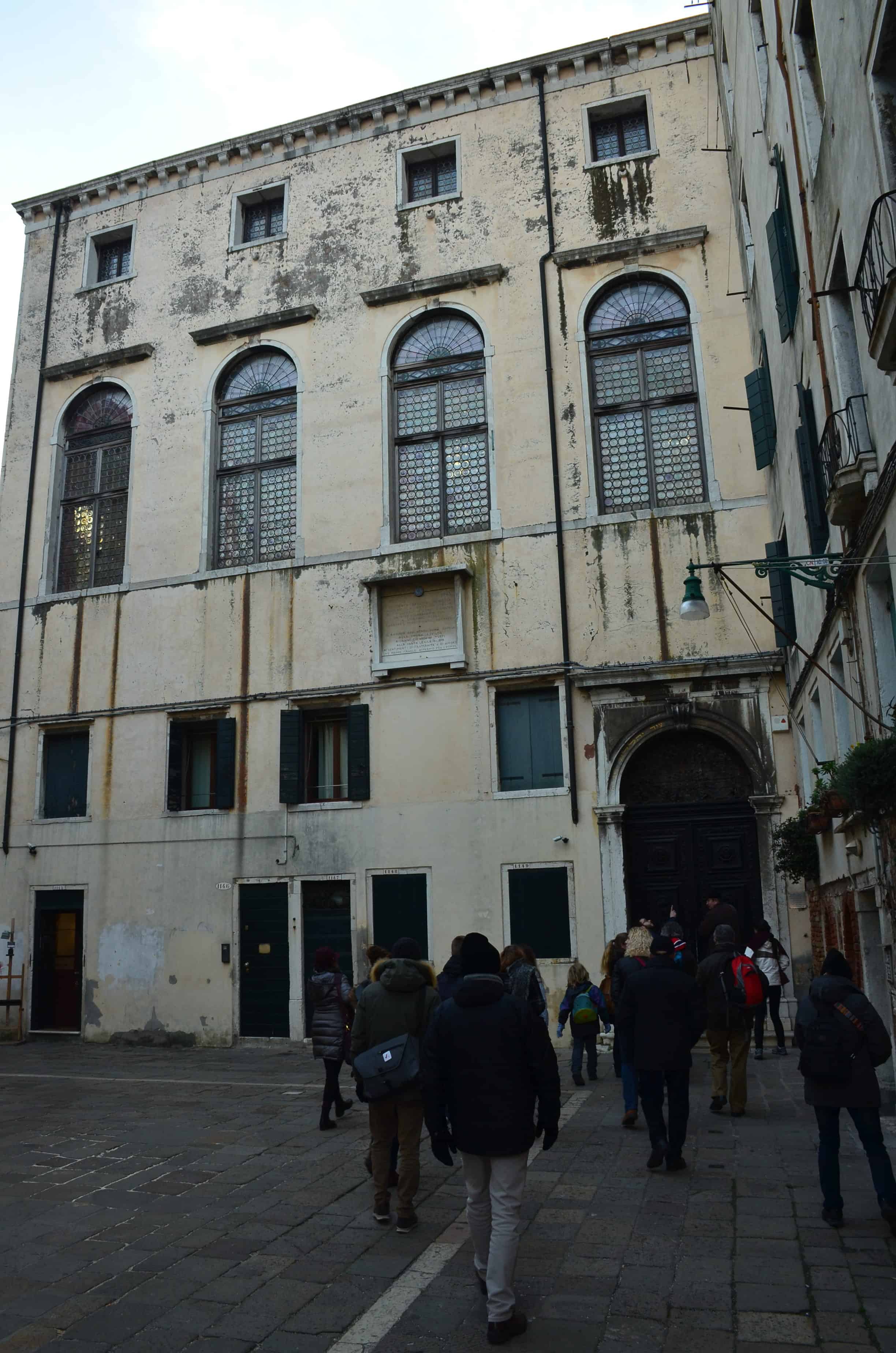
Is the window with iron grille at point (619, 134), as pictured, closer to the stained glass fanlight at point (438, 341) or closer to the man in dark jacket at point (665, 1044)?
the stained glass fanlight at point (438, 341)

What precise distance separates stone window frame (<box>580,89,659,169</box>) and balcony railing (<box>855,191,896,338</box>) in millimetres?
10923

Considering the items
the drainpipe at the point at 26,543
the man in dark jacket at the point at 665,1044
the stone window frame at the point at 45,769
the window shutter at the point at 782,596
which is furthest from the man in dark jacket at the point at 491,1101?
the drainpipe at the point at 26,543

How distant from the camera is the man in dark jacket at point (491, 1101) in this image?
4.40 metres

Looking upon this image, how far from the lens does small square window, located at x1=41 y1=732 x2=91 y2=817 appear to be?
17.1 m

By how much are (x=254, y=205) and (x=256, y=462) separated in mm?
5244

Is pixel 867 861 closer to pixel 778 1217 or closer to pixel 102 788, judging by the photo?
pixel 778 1217

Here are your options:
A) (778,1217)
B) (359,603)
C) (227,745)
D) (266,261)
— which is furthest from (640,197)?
(778,1217)

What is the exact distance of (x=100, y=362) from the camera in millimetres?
18797

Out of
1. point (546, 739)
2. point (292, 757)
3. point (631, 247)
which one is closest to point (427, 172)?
point (631, 247)

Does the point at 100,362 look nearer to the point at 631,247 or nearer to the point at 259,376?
the point at 259,376

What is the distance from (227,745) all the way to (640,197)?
1075 cm

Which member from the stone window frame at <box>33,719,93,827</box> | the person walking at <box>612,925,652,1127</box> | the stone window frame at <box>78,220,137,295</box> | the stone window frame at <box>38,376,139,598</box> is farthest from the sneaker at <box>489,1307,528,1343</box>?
the stone window frame at <box>78,220,137,295</box>

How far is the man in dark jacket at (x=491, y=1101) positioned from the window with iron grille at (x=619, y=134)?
15.6 m

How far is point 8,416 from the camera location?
19422 millimetres
